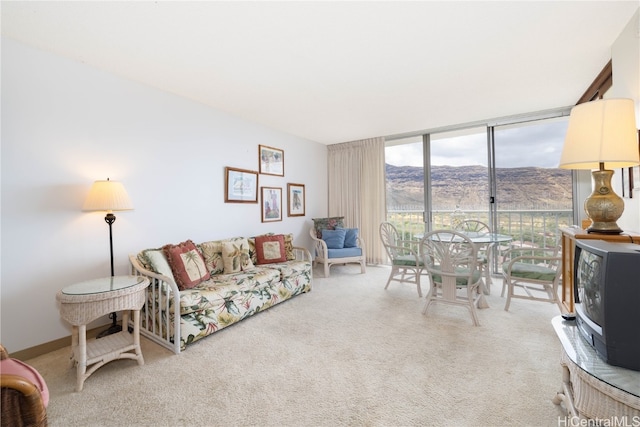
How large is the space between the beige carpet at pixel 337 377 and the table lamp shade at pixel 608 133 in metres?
1.38

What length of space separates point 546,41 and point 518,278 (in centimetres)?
214

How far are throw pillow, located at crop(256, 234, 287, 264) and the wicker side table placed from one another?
1603 millimetres

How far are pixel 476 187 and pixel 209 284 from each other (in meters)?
4.06

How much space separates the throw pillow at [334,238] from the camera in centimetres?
462

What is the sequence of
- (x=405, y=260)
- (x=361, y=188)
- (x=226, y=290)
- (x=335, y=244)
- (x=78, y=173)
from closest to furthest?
(x=78, y=173) → (x=226, y=290) → (x=405, y=260) → (x=335, y=244) → (x=361, y=188)

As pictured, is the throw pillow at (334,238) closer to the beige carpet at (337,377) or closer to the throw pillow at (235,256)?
the throw pillow at (235,256)

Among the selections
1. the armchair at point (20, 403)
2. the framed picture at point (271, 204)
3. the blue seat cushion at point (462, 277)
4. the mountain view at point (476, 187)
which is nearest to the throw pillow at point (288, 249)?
the framed picture at point (271, 204)

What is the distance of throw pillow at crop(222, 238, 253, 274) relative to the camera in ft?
10.3

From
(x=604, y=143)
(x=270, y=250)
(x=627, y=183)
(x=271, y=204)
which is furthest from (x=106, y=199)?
(x=627, y=183)

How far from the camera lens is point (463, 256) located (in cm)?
275

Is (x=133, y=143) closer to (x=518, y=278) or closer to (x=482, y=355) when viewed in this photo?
(x=482, y=355)

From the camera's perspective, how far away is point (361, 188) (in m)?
5.24

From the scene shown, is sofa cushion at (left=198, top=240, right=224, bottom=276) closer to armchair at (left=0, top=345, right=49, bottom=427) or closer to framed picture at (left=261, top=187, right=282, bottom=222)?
framed picture at (left=261, top=187, right=282, bottom=222)

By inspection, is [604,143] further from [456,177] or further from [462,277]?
[456,177]
